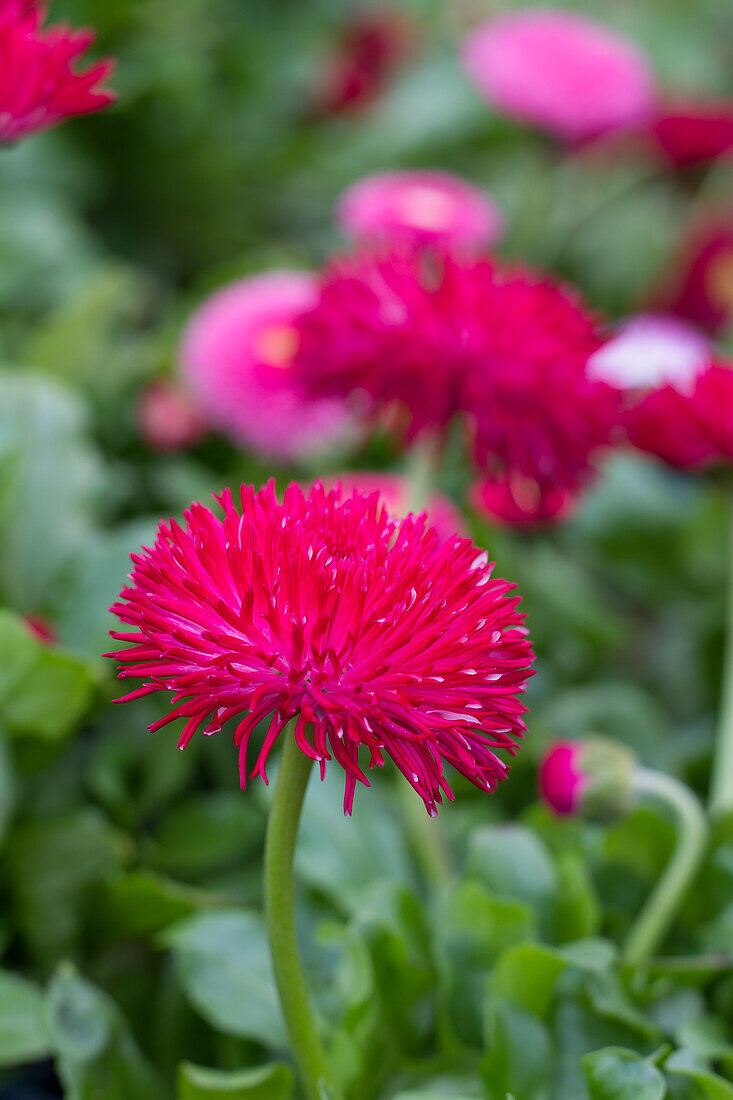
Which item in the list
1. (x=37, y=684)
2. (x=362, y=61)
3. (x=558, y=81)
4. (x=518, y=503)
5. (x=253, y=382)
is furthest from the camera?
(x=362, y=61)

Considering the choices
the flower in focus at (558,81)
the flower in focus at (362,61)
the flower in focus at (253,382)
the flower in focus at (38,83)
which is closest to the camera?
the flower in focus at (38,83)

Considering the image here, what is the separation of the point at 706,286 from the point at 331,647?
0.91m

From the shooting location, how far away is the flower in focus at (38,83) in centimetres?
41

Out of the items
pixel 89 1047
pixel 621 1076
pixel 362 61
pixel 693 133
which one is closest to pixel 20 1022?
pixel 89 1047

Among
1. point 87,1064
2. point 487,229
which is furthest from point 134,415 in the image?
point 87,1064

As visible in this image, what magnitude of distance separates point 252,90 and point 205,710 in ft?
3.97

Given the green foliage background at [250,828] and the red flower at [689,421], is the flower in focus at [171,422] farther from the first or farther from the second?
the red flower at [689,421]

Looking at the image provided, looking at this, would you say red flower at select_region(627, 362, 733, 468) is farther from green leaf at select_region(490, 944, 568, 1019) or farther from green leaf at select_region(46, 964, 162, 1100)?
green leaf at select_region(46, 964, 162, 1100)

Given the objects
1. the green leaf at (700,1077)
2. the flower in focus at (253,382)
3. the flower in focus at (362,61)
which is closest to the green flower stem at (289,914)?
the green leaf at (700,1077)

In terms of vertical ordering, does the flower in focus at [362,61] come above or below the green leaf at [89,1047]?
above

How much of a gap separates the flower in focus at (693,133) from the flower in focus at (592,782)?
84 centimetres

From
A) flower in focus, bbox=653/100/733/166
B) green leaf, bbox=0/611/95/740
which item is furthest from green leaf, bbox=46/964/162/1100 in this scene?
flower in focus, bbox=653/100/733/166

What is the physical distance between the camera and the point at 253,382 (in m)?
0.74

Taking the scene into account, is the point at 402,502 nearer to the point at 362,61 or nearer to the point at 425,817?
the point at 425,817
